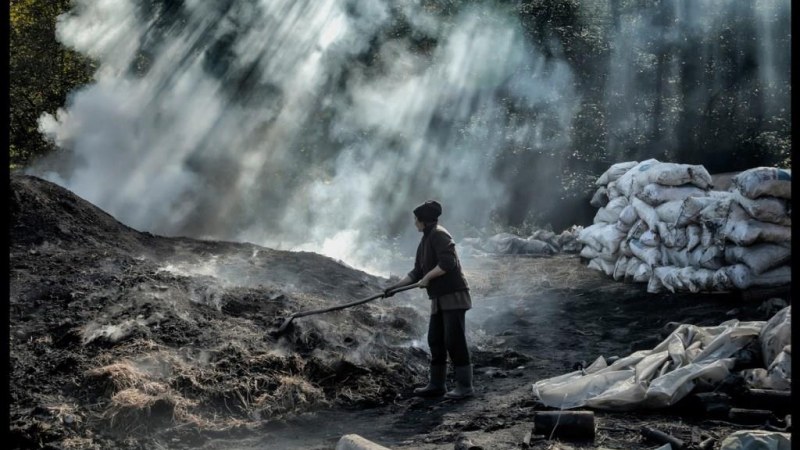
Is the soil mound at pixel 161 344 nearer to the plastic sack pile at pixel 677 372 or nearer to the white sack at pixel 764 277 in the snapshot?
the plastic sack pile at pixel 677 372

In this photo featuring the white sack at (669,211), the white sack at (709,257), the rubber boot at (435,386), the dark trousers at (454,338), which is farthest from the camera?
the white sack at (669,211)

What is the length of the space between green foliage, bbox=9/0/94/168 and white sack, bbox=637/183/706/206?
14.2m

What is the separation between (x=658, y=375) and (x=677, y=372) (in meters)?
0.18

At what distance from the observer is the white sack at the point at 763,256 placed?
26.5 feet

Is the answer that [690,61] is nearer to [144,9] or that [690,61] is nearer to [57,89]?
[144,9]

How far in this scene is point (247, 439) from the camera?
4.90m

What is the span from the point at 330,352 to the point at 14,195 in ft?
14.8

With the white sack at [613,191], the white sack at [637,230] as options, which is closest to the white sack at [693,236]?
the white sack at [637,230]

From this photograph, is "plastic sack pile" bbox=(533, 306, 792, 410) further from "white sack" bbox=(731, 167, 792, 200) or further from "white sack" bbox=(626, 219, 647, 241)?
"white sack" bbox=(626, 219, 647, 241)

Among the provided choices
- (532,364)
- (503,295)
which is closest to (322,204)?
(503,295)

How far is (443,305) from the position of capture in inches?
231

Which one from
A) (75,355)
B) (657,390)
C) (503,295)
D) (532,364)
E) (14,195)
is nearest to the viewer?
(657,390)

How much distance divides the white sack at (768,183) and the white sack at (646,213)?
1833mm

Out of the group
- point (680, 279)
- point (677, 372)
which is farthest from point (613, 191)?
point (677, 372)
